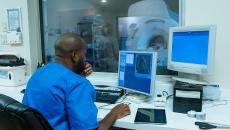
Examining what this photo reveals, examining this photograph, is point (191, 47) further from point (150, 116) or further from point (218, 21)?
point (150, 116)

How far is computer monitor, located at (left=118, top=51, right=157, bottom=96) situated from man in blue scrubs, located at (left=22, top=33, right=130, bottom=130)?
0.64 metres

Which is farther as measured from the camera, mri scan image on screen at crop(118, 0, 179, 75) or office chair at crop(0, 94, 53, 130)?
mri scan image on screen at crop(118, 0, 179, 75)

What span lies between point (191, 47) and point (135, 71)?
18.9 inches

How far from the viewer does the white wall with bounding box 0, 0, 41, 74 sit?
2750 millimetres

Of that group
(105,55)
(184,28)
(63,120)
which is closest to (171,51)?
(184,28)

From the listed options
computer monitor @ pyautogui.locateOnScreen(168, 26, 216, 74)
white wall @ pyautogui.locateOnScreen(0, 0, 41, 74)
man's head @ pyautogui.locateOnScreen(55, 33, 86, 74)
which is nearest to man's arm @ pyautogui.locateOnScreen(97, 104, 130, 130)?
man's head @ pyautogui.locateOnScreen(55, 33, 86, 74)

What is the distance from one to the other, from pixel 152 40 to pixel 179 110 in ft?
2.90

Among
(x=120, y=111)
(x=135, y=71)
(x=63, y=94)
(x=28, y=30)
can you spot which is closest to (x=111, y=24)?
(x=135, y=71)

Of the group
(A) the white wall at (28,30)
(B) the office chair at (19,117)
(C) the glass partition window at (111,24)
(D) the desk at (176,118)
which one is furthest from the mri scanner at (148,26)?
(B) the office chair at (19,117)

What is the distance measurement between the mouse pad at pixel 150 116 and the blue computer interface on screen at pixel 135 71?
8.4 inches

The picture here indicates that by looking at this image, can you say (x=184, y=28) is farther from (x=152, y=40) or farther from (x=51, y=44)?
(x=51, y=44)

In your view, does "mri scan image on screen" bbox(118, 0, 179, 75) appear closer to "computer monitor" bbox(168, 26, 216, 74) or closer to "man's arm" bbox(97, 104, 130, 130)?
"computer monitor" bbox(168, 26, 216, 74)

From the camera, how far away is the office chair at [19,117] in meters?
0.83

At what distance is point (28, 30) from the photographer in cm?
275
